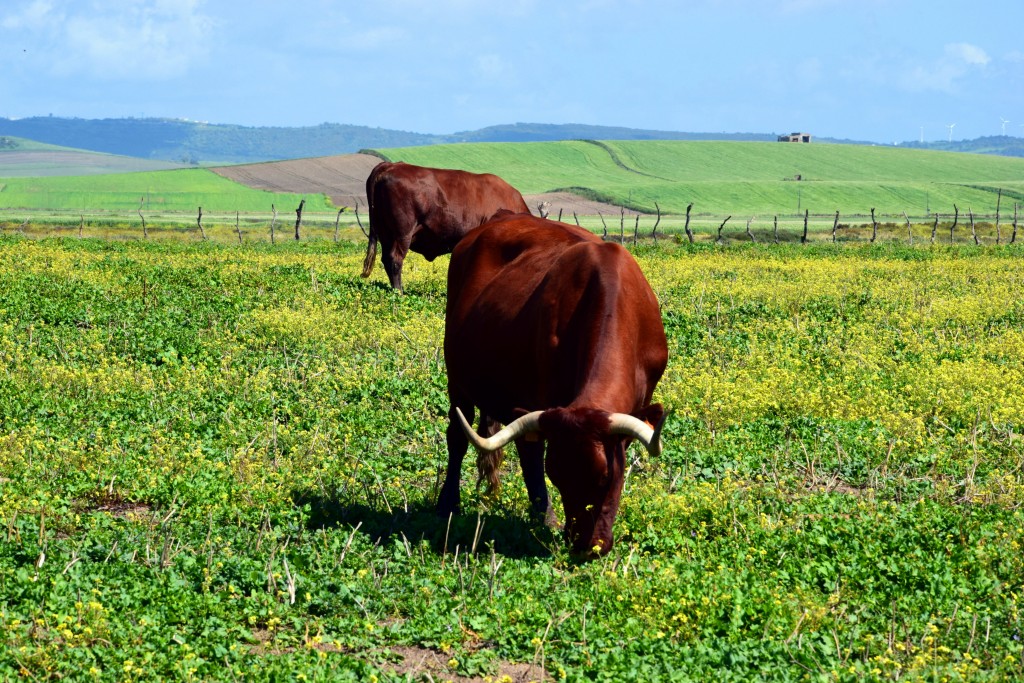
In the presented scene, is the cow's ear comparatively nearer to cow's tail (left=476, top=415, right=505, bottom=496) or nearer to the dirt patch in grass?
the dirt patch in grass

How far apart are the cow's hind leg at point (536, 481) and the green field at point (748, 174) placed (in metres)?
107

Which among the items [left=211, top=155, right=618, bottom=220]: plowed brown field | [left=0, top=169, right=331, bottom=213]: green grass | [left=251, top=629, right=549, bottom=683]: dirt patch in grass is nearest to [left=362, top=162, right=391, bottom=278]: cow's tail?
[left=251, top=629, right=549, bottom=683]: dirt patch in grass

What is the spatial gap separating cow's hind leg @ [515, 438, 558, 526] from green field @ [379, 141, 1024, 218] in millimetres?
106526

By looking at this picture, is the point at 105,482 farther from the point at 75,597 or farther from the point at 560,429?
the point at 560,429

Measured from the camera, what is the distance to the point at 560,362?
8070 mm

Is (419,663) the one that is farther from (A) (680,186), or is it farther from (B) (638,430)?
(A) (680,186)

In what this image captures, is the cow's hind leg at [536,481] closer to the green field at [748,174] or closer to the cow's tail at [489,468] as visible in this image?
the cow's tail at [489,468]

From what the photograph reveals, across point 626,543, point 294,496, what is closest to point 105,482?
point 294,496

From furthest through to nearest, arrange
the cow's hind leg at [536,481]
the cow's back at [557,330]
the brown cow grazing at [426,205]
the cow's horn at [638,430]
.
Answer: the brown cow grazing at [426,205] → the cow's hind leg at [536,481] → the cow's back at [557,330] → the cow's horn at [638,430]

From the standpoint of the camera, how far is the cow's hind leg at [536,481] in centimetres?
882

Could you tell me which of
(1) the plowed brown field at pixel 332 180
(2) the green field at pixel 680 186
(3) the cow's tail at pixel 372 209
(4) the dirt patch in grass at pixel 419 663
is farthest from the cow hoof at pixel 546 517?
(1) the plowed brown field at pixel 332 180

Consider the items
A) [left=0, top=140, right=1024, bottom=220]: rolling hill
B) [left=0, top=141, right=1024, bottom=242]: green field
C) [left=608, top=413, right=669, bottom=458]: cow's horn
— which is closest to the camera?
[left=608, top=413, right=669, bottom=458]: cow's horn

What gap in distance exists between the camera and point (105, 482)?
972 centimetres

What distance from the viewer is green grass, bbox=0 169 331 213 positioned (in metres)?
118
